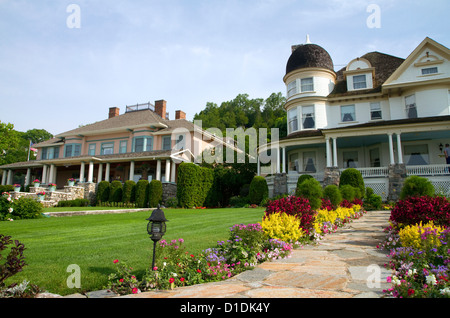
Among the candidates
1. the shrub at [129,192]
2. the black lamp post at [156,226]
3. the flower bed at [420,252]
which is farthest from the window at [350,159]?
the black lamp post at [156,226]

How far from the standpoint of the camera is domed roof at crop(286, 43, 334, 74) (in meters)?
22.3

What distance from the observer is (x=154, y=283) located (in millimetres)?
3533

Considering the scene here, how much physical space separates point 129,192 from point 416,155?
67.5 feet

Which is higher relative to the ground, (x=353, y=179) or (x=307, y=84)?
(x=307, y=84)

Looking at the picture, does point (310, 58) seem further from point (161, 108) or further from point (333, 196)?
point (161, 108)

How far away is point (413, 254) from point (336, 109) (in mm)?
19313

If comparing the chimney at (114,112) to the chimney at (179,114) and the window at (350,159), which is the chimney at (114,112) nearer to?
the chimney at (179,114)

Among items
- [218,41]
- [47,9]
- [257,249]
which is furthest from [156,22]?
[257,249]

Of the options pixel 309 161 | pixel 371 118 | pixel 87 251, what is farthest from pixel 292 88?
pixel 87 251

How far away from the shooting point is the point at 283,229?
6.10 metres

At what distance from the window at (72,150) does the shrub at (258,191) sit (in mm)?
20906

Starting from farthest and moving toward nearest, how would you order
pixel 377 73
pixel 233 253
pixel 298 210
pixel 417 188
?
1. pixel 377 73
2. pixel 417 188
3. pixel 298 210
4. pixel 233 253

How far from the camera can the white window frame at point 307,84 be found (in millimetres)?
22298

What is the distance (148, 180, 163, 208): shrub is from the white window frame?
44.4 feet
